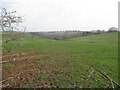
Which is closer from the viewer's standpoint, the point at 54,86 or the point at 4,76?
the point at 54,86

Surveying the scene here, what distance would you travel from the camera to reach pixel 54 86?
5223mm

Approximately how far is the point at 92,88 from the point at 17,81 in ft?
13.0

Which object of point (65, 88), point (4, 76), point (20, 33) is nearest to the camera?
point (65, 88)

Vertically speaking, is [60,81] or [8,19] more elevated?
[8,19]

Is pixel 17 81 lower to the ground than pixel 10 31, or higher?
lower

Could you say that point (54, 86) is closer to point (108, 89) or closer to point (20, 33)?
point (108, 89)

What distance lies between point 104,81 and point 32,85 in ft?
12.9

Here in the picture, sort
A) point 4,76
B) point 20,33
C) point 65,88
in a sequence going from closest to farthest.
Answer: point 65,88 → point 20,33 → point 4,76

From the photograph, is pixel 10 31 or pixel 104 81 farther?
pixel 104 81

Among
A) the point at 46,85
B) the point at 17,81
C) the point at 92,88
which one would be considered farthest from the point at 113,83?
the point at 17,81

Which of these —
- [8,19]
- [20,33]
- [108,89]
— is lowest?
[108,89]

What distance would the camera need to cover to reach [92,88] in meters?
5.12

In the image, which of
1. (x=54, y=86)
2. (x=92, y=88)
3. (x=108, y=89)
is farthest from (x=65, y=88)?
(x=108, y=89)

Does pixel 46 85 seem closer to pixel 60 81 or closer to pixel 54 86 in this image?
pixel 54 86
